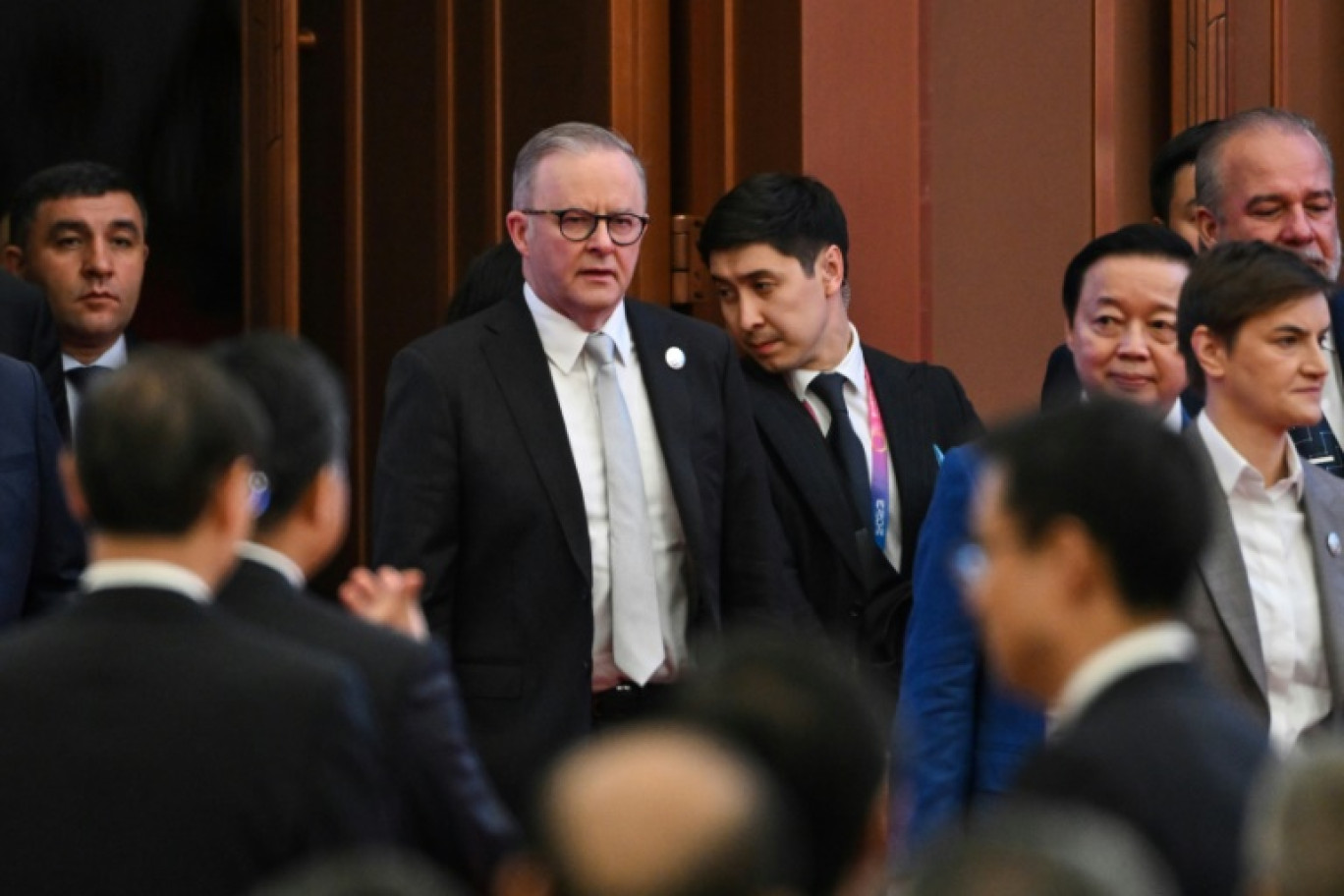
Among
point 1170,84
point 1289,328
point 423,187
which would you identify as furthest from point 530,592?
point 1170,84

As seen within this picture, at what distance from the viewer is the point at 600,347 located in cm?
488

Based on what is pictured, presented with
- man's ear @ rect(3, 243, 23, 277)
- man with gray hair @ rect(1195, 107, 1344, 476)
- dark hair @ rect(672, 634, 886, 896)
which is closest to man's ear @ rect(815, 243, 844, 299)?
man with gray hair @ rect(1195, 107, 1344, 476)

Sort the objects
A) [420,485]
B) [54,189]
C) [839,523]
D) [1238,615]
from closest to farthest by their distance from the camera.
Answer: [1238,615] → [420,485] → [839,523] → [54,189]

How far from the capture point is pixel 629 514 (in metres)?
4.73

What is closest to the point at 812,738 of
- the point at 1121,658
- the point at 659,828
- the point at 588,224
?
the point at 659,828

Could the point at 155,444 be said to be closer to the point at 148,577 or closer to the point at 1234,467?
the point at 148,577

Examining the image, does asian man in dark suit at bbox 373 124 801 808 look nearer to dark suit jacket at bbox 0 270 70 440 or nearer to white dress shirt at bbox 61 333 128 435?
dark suit jacket at bbox 0 270 70 440

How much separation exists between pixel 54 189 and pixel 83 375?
49cm

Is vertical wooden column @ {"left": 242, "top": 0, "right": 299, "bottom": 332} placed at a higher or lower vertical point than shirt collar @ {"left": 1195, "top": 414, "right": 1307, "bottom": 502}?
higher

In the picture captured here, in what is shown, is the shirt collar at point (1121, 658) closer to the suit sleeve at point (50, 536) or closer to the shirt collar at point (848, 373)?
the suit sleeve at point (50, 536)

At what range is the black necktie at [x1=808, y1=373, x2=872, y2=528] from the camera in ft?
17.1

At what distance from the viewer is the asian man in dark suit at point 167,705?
2.56 metres

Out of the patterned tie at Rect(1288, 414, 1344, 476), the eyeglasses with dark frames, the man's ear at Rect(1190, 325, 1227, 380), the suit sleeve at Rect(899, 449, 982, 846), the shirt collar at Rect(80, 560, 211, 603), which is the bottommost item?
the suit sleeve at Rect(899, 449, 982, 846)

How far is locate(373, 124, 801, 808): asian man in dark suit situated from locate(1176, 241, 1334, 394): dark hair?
87 cm
